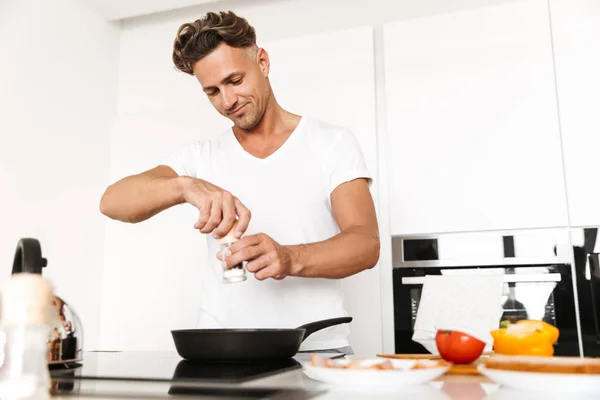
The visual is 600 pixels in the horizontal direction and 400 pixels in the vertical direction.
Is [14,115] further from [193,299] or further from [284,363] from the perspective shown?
[284,363]

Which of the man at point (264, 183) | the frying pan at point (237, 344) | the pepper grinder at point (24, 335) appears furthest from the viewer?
the man at point (264, 183)

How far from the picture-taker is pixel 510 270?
7.09ft

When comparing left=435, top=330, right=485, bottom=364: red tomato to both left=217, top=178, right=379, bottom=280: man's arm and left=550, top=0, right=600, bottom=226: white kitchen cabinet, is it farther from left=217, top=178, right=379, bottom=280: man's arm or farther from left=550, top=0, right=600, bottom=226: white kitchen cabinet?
left=550, top=0, right=600, bottom=226: white kitchen cabinet

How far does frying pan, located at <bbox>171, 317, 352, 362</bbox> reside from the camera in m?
0.85

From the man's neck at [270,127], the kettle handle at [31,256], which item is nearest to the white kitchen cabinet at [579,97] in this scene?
the man's neck at [270,127]

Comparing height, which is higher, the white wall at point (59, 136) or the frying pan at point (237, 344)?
the white wall at point (59, 136)

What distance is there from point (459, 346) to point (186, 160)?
990 millimetres

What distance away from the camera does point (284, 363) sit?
2.96 feet

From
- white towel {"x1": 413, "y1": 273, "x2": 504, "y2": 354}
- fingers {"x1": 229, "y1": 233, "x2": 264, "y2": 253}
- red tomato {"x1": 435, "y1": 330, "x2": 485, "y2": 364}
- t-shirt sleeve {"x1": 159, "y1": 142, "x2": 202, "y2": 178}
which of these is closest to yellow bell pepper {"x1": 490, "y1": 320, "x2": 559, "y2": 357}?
red tomato {"x1": 435, "y1": 330, "x2": 485, "y2": 364}

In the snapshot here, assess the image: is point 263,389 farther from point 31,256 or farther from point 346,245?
point 346,245

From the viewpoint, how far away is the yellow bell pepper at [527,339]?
0.86 m

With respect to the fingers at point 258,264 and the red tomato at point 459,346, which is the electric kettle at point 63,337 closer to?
the fingers at point 258,264

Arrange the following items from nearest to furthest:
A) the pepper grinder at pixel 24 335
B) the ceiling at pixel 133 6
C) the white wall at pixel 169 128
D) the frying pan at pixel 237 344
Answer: the pepper grinder at pixel 24 335 < the frying pan at pixel 237 344 < the white wall at pixel 169 128 < the ceiling at pixel 133 6

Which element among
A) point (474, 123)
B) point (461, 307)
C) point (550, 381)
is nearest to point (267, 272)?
point (550, 381)
